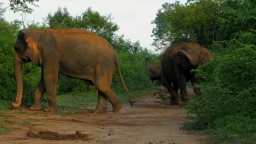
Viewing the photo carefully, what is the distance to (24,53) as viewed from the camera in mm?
16016

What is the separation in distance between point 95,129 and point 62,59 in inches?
201

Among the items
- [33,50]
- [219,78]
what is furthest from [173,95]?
[219,78]

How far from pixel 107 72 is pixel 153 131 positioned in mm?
5639

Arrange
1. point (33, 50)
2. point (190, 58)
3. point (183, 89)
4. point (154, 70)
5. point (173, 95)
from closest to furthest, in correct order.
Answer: point (33, 50) < point (190, 58) < point (183, 89) < point (173, 95) < point (154, 70)

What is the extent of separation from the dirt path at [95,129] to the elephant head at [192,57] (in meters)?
4.22

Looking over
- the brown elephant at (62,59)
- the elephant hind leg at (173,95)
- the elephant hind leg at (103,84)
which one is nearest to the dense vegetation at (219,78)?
the elephant hind leg at (173,95)

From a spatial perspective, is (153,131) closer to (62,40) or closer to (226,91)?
(226,91)

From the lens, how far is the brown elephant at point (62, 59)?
620 inches

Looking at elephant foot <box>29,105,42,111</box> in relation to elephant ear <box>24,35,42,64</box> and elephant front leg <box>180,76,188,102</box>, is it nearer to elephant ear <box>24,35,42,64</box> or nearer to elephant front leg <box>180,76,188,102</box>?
elephant ear <box>24,35,42,64</box>

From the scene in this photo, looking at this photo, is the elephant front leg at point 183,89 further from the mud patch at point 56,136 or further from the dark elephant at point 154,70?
the dark elephant at point 154,70

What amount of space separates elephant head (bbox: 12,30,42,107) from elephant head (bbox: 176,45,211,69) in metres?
5.53

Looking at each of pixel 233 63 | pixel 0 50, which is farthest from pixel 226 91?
pixel 0 50

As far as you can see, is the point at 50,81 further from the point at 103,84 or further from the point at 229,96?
the point at 229,96

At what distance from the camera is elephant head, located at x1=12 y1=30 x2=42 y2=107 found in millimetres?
15797
